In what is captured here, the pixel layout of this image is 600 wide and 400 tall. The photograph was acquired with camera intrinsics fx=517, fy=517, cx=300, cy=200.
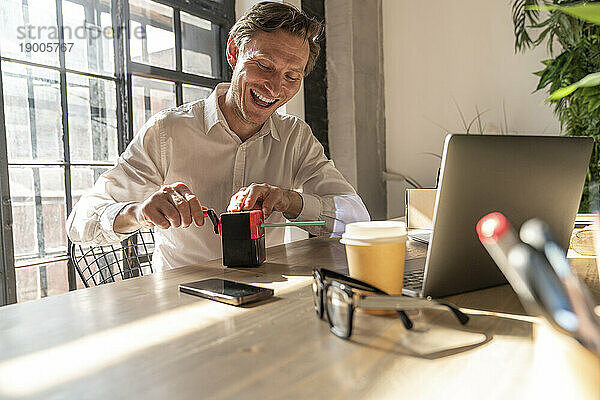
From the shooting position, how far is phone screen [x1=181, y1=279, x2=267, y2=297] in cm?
84

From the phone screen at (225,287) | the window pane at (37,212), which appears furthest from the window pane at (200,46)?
the phone screen at (225,287)

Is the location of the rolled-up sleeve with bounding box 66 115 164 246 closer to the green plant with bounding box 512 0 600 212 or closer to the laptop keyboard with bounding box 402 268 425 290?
the laptop keyboard with bounding box 402 268 425 290

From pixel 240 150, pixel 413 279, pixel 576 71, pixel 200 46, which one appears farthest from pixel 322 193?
pixel 576 71

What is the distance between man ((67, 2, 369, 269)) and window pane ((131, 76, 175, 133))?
89 cm

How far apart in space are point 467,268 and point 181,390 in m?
0.52

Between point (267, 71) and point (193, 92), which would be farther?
point (193, 92)

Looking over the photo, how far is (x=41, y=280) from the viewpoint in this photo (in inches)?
86.7

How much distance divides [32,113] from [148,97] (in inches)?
25.0

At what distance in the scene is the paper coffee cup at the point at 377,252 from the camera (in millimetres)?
728

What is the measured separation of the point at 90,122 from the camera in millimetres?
2395

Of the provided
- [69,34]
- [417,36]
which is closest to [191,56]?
[69,34]

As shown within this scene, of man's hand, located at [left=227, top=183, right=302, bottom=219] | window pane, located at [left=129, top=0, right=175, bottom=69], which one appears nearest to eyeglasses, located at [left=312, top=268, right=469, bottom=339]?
man's hand, located at [left=227, top=183, right=302, bottom=219]

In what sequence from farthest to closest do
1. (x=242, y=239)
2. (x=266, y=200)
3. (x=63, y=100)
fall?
(x=63, y=100), (x=266, y=200), (x=242, y=239)

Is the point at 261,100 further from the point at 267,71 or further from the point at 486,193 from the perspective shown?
the point at 486,193
